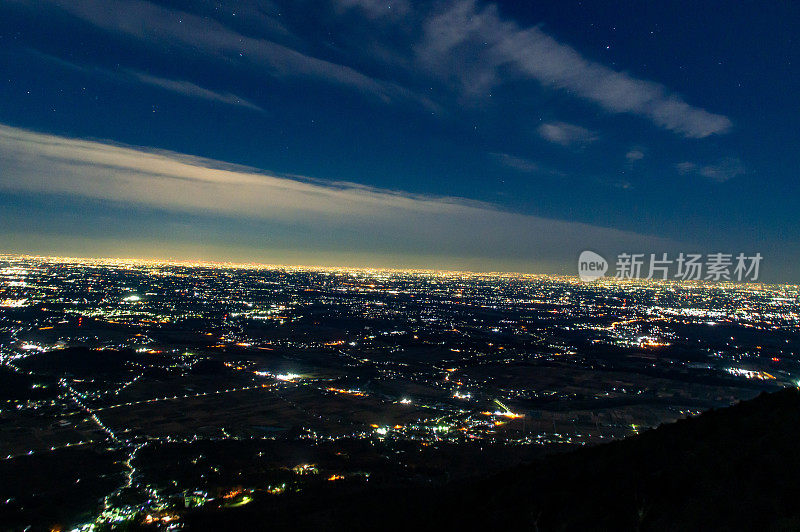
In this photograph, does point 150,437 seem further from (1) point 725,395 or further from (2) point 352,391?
(1) point 725,395

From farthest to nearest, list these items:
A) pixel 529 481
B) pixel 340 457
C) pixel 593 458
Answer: pixel 340 457 < pixel 593 458 < pixel 529 481

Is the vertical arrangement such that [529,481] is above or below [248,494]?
above

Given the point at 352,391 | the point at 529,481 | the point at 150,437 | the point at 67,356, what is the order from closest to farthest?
the point at 529,481
the point at 150,437
the point at 352,391
the point at 67,356

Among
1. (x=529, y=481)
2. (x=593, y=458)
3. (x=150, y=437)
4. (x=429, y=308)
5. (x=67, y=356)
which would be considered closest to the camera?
(x=529, y=481)

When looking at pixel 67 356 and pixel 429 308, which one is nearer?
pixel 67 356

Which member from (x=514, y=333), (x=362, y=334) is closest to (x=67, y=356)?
(x=362, y=334)

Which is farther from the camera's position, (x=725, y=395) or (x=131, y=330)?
(x=131, y=330)

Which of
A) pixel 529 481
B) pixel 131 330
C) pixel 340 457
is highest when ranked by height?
pixel 529 481

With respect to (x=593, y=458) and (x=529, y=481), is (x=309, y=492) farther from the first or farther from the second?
(x=593, y=458)

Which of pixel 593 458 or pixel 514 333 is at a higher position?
pixel 593 458

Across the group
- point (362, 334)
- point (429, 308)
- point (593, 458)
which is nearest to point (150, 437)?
point (593, 458)
